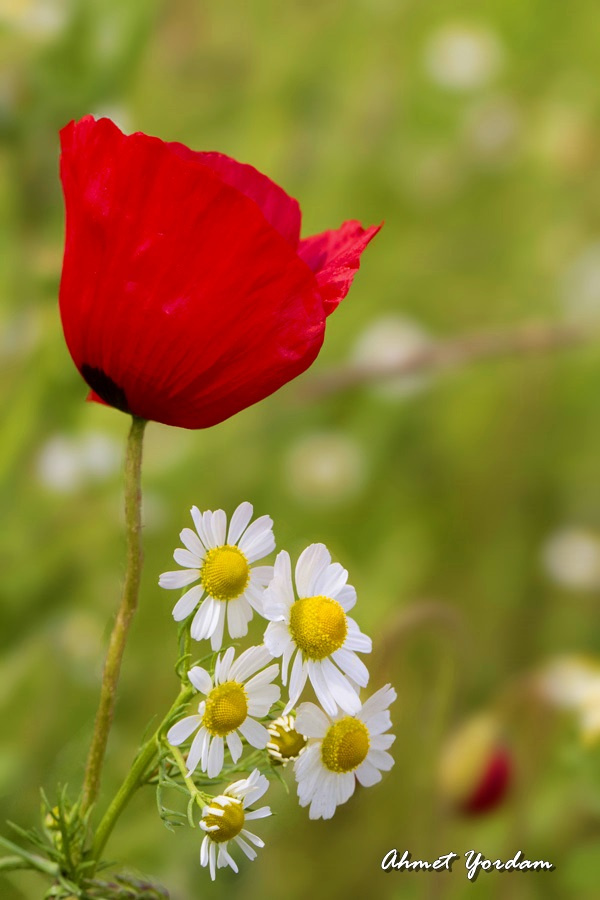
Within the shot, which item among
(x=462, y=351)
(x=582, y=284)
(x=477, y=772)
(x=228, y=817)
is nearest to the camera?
(x=228, y=817)

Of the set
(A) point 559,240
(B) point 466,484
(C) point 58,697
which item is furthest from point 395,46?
(C) point 58,697

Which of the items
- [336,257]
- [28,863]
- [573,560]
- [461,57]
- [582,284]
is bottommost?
[28,863]

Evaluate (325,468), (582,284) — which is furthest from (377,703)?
(582,284)

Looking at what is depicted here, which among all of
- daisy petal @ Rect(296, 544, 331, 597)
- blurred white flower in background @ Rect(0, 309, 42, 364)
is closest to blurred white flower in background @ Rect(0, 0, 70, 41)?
blurred white flower in background @ Rect(0, 309, 42, 364)

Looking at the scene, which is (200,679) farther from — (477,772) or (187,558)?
(477,772)

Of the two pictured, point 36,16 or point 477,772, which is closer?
point 477,772

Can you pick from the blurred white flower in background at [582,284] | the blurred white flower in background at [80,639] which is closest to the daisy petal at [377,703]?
the blurred white flower in background at [80,639]

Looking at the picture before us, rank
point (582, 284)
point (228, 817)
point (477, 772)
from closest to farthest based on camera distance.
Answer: point (228, 817) < point (477, 772) < point (582, 284)

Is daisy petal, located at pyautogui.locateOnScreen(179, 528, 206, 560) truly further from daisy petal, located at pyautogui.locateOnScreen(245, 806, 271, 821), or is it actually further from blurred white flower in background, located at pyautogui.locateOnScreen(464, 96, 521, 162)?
blurred white flower in background, located at pyautogui.locateOnScreen(464, 96, 521, 162)

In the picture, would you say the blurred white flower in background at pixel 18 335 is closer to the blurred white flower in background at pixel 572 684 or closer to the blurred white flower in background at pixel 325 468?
the blurred white flower in background at pixel 325 468
